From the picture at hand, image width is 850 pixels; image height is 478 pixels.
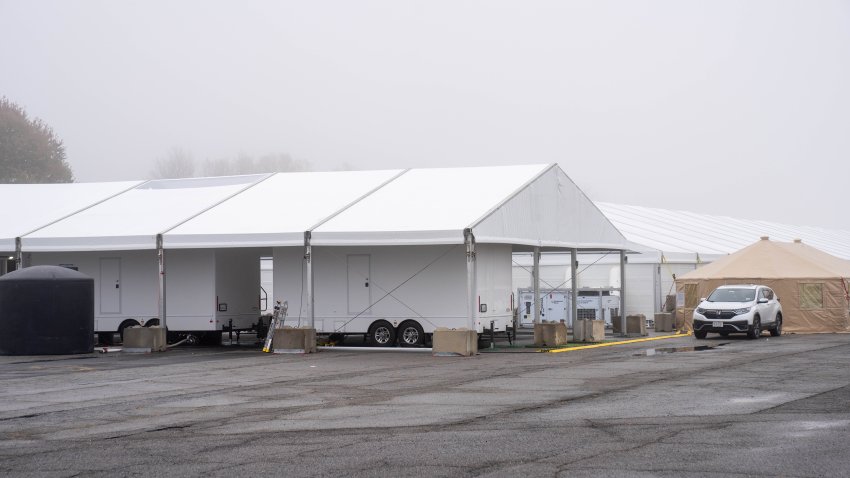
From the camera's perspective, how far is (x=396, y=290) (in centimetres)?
2630

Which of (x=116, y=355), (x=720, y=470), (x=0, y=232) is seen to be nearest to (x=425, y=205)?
(x=116, y=355)

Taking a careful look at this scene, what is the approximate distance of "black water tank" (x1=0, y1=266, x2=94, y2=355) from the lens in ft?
81.2

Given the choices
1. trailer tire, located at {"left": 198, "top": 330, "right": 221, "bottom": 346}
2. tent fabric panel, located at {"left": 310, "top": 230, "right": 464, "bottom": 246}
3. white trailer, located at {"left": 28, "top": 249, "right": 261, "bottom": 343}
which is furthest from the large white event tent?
trailer tire, located at {"left": 198, "top": 330, "right": 221, "bottom": 346}

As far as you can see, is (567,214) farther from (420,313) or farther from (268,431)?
(268,431)

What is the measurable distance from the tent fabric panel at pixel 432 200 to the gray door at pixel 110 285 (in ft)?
25.2

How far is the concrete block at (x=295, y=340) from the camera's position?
2491 centimetres

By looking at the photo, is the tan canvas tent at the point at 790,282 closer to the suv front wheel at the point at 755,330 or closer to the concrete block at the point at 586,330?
the suv front wheel at the point at 755,330

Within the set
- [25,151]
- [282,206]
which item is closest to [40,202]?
[282,206]

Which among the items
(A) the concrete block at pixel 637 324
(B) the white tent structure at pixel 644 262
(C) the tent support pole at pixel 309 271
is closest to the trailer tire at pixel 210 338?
(C) the tent support pole at pixel 309 271

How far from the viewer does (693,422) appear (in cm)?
1176

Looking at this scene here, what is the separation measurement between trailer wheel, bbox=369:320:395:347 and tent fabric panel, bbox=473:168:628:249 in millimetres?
3923

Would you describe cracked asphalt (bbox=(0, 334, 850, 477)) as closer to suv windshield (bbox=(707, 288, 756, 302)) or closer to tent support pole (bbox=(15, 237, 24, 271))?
tent support pole (bbox=(15, 237, 24, 271))

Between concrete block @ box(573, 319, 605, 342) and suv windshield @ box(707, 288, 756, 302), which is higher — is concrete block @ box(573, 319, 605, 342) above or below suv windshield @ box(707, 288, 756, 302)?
below

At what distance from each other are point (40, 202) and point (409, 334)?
44.8ft
